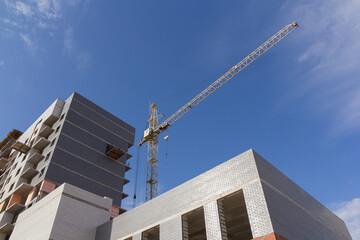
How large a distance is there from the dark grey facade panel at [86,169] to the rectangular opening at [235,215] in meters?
31.2

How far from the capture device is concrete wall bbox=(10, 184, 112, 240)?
27000mm

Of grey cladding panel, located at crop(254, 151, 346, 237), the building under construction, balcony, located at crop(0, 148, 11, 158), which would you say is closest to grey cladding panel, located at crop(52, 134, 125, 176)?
the building under construction

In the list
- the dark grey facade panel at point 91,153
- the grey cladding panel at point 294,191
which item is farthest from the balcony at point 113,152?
the grey cladding panel at point 294,191

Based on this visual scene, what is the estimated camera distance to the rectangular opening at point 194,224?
20.8 metres

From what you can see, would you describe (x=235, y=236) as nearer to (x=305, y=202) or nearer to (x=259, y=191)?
(x=305, y=202)

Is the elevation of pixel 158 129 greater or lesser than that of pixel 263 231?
greater

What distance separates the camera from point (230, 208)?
2155cm

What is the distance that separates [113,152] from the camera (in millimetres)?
55344

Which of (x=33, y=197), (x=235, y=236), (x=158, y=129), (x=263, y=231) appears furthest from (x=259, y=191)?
(x=158, y=129)

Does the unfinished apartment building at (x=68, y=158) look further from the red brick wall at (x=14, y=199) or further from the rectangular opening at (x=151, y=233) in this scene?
the rectangular opening at (x=151, y=233)

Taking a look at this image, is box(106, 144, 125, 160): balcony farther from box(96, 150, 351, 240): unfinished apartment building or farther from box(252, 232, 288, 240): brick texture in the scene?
box(252, 232, 288, 240): brick texture

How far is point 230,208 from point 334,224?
10.2 meters

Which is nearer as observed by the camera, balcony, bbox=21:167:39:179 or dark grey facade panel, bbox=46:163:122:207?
dark grey facade panel, bbox=46:163:122:207

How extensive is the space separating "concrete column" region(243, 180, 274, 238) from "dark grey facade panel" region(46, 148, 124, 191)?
1446 inches
